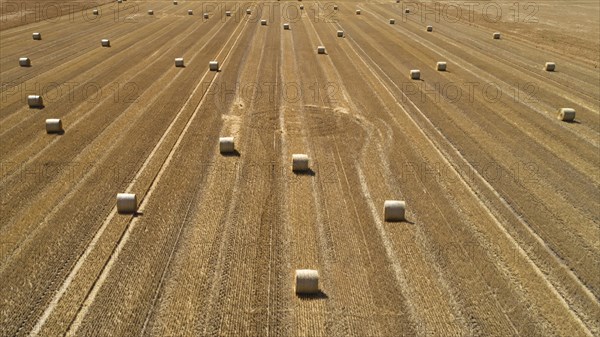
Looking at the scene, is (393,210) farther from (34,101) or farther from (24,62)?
(24,62)

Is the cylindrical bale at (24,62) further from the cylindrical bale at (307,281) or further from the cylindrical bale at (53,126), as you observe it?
the cylindrical bale at (307,281)

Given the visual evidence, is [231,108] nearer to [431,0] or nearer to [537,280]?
[537,280]

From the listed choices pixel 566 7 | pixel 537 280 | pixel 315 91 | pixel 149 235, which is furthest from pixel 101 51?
pixel 566 7

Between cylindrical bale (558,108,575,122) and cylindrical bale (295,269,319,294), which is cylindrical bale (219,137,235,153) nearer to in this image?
cylindrical bale (295,269,319,294)

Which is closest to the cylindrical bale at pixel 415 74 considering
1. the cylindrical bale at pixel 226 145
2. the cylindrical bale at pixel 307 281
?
the cylindrical bale at pixel 226 145

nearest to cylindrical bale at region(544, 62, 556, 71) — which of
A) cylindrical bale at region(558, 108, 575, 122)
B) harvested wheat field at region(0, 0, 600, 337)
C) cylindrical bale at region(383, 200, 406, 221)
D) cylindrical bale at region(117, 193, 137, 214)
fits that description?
harvested wheat field at region(0, 0, 600, 337)

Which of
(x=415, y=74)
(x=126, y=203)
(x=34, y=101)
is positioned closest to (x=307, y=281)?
(x=126, y=203)
